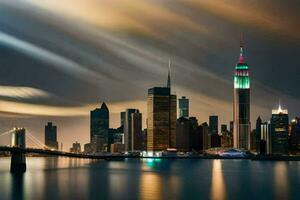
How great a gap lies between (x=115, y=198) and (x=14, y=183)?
19.7 metres

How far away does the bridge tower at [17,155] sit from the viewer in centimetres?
9556

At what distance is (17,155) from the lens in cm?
9938

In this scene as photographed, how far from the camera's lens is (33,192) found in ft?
189

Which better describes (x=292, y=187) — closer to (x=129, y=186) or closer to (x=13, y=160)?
(x=129, y=186)

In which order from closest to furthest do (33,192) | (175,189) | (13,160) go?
(33,192), (175,189), (13,160)

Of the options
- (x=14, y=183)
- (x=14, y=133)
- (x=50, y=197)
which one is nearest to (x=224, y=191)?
(x=50, y=197)

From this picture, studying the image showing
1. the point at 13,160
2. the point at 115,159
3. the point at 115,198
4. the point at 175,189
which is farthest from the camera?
the point at 115,159

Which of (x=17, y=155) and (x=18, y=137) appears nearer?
(x=17, y=155)

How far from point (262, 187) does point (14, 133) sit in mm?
60701

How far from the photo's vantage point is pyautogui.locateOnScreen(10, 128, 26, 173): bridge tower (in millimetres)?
95562

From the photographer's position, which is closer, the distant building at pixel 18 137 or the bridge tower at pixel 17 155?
the bridge tower at pixel 17 155

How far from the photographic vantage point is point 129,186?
2591 inches

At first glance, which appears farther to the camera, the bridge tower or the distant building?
the distant building

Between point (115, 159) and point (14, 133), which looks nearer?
point (14, 133)
